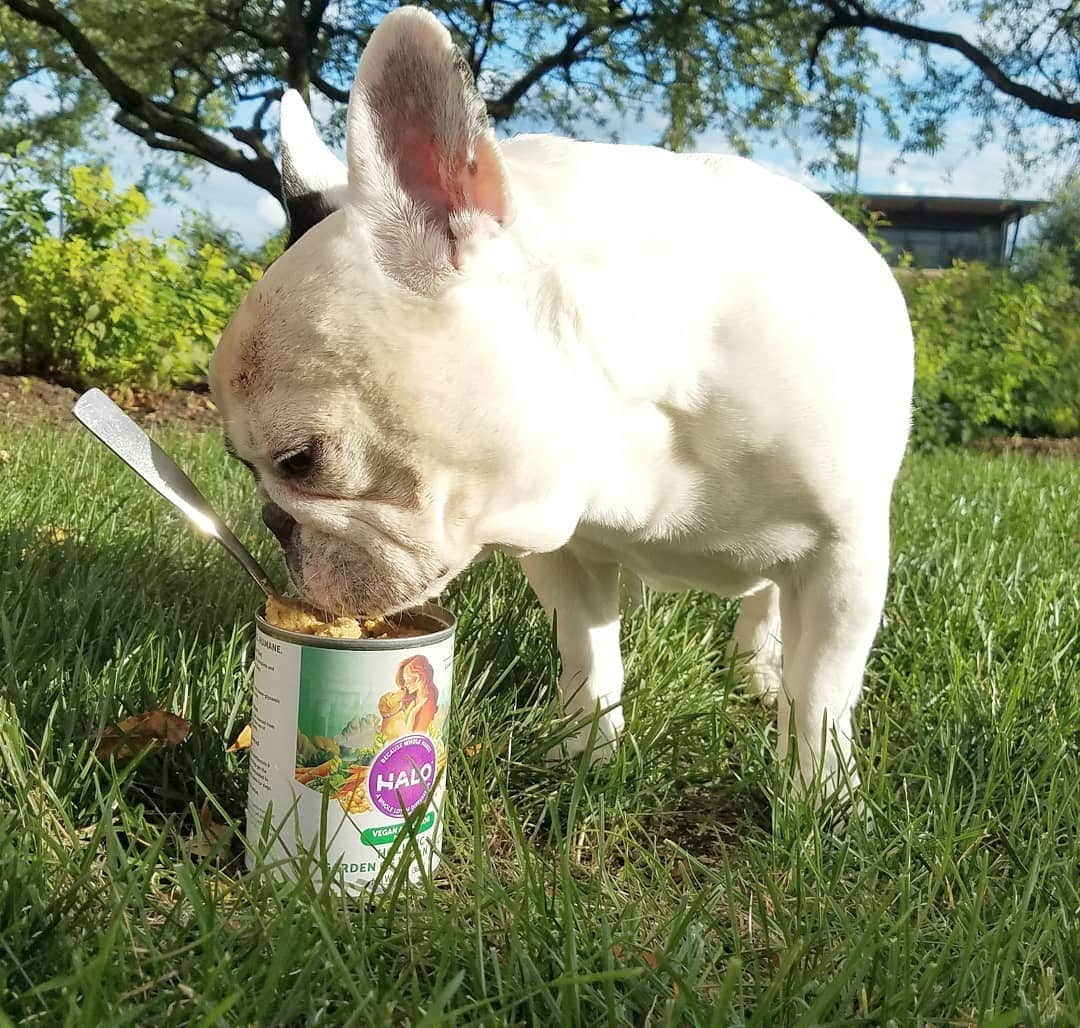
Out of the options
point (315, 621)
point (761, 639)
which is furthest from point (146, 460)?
point (761, 639)

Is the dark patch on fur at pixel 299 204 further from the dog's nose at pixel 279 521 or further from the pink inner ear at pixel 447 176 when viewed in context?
the dog's nose at pixel 279 521

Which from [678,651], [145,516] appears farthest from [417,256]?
[145,516]

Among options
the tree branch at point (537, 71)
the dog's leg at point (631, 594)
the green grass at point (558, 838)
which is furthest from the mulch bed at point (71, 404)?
the tree branch at point (537, 71)

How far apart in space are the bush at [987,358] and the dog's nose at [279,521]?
6660mm

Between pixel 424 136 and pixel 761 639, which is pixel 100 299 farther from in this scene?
pixel 424 136

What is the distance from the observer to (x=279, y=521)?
61.3 inches

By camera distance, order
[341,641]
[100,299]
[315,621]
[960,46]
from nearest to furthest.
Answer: [341,641], [315,621], [100,299], [960,46]

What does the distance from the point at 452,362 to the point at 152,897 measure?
768 mm

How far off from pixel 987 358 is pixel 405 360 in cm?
746

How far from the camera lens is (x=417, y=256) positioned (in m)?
1.38

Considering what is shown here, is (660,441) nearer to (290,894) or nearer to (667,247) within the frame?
(667,247)

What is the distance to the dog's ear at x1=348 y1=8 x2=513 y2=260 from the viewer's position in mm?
1258

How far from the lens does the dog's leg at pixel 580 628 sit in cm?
195

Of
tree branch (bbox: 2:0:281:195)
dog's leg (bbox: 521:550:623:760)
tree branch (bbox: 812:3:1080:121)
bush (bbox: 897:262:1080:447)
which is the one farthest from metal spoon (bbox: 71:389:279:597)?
tree branch (bbox: 812:3:1080:121)
